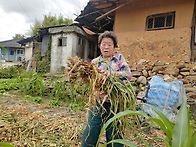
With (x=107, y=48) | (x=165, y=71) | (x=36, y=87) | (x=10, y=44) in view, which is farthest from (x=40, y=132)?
(x=10, y=44)

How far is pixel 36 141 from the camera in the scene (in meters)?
3.40

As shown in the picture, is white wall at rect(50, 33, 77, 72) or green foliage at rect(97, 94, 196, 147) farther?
white wall at rect(50, 33, 77, 72)

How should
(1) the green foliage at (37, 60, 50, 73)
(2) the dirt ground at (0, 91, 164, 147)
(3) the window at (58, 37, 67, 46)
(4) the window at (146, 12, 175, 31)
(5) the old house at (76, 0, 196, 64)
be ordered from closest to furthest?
(2) the dirt ground at (0, 91, 164, 147) < (5) the old house at (76, 0, 196, 64) < (4) the window at (146, 12, 175, 31) < (3) the window at (58, 37, 67, 46) < (1) the green foliage at (37, 60, 50, 73)

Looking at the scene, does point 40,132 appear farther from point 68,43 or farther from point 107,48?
point 68,43

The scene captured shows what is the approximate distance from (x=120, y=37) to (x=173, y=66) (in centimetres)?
281

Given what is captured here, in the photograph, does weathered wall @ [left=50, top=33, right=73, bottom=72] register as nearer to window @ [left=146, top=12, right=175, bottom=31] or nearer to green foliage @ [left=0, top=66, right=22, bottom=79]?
green foliage @ [left=0, top=66, right=22, bottom=79]

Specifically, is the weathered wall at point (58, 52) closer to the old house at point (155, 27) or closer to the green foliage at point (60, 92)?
the old house at point (155, 27)

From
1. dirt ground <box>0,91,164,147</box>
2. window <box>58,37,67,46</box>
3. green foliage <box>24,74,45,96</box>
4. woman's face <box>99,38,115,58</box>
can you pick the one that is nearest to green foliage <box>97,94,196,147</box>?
woman's face <box>99,38,115,58</box>

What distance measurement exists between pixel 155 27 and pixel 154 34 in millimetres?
328

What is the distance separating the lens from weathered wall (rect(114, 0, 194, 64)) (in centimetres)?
838

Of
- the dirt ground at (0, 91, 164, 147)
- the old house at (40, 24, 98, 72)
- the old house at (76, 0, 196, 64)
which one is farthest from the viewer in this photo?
the old house at (40, 24, 98, 72)

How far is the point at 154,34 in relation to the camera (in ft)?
29.7

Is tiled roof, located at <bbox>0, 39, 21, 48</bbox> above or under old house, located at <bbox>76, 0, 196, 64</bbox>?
above

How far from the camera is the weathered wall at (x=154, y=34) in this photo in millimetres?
8383
